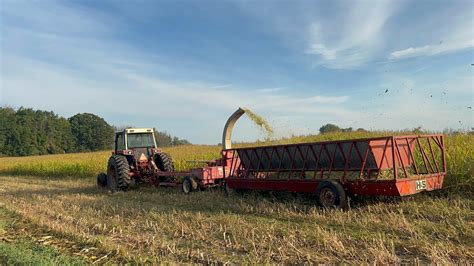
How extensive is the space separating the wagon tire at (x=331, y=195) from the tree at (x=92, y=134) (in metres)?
67.9

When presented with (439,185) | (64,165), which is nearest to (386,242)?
(439,185)

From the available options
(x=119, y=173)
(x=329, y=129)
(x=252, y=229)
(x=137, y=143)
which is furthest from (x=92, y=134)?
(x=252, y=229)

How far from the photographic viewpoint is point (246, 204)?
314 inches

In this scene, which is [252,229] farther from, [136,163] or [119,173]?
[136,163]

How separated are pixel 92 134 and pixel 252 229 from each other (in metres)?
72.4

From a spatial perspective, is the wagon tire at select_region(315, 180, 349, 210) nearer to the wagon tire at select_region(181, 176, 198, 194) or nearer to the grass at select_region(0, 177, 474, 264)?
A: the grass at select_region(0, 177, 474, 264)

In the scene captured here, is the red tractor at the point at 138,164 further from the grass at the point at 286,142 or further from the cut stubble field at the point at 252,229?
A: the cut stubble field at the point at 252,229

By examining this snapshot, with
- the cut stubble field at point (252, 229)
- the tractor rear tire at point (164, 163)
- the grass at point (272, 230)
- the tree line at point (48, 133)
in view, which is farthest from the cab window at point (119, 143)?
the tree line at point (48, 133)

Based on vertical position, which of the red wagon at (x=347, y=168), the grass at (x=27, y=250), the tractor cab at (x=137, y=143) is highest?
the tractor cab at (x=137, y=143)

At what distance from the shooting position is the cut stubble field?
4484 millimetres

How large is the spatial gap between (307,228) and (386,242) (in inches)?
46.8

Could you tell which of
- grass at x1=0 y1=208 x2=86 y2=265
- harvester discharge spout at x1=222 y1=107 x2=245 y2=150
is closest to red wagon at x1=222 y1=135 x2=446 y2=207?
harvester discharge spout at x1=222 y1=107 x2=245 y2=150

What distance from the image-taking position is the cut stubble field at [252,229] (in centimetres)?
448

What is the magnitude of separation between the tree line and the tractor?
57231 mm
